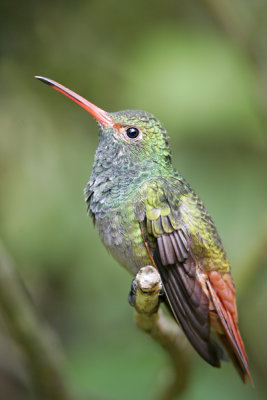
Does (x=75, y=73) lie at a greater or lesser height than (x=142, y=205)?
greater

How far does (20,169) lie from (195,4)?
1.73 m

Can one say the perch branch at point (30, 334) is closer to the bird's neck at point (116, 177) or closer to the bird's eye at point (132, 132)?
the bird's neck at point (116, 177)

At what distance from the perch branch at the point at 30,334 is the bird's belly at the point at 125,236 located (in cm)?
57

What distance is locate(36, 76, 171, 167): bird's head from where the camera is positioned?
2508 mm

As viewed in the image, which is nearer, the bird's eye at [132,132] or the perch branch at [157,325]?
the perch branch at [157,325]

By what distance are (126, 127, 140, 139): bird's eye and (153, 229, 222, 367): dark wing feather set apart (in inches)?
19.5

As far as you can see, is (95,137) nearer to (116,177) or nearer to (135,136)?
(135,136)

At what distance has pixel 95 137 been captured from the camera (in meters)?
4.17

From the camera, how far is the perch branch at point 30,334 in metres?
2.65

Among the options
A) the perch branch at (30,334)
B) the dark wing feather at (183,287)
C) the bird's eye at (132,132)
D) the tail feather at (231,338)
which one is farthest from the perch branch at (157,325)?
the bird's eye at (132,132)

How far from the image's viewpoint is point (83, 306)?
13.5 ft

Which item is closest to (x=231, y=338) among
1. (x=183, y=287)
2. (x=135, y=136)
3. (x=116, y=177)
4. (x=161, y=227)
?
(x=183, y=287)

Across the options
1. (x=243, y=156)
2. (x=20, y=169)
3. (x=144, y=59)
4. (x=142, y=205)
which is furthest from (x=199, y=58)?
(x=142, y=205)

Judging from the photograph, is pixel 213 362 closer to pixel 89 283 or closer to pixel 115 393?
pixel 115 393
